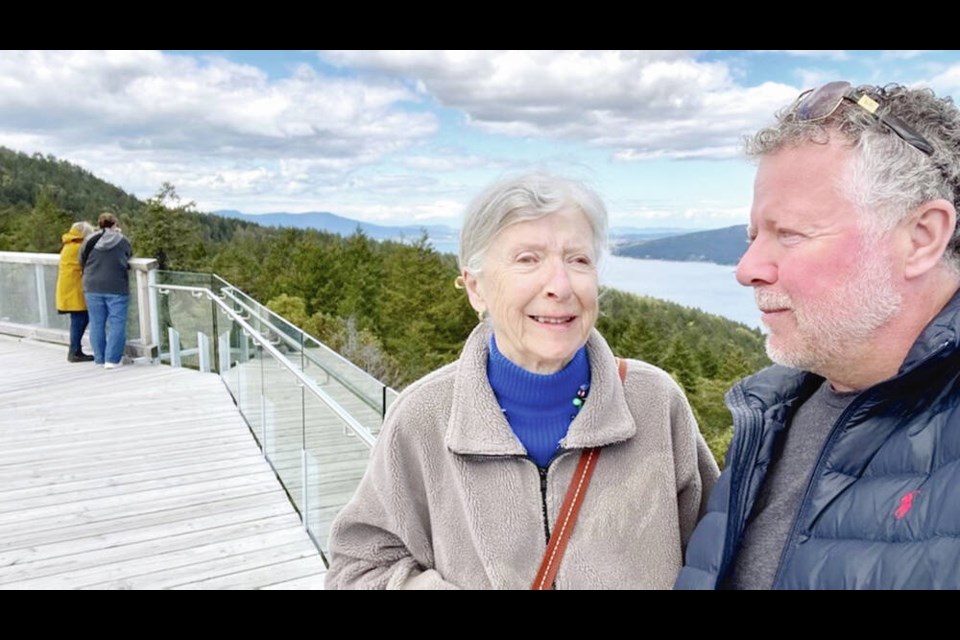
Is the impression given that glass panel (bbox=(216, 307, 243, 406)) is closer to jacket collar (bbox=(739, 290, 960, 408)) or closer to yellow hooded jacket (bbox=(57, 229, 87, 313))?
yellow hooded jacket (bbox=(57, 229, 87, 313))

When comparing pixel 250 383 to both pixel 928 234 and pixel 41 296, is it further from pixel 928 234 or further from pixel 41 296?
pixel 928 234

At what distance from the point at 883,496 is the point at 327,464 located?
2.92 m

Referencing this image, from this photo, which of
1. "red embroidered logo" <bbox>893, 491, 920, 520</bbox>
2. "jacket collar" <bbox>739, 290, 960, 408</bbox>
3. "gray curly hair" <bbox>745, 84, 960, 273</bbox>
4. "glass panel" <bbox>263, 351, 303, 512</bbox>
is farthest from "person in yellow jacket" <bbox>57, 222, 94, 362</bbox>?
"red embroidered logo" <bbox>893, 491, 920, 520</bbox>

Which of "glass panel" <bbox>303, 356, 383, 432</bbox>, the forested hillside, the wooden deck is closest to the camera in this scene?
"glass panel" <bbox>303, 356, 383, 432</bbox>

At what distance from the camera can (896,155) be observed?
0.93 m

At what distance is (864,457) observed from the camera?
94 cm

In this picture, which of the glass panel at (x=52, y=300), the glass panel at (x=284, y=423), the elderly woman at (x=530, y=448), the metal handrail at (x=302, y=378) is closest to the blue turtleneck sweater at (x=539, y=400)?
the elderly woman at (x=530, y=448)

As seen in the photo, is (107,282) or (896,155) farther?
(107,282)

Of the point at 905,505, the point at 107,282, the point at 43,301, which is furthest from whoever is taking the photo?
the point at 43,301

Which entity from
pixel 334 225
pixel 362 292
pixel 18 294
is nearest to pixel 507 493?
pixel 18 294

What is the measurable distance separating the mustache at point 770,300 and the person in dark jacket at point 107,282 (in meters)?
7.49

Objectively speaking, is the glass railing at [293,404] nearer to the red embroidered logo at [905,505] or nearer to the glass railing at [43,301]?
the glass railing at [43,301]

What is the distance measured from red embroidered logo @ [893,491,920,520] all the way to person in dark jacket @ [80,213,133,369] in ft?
25.4

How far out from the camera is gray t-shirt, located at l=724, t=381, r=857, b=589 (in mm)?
1047
